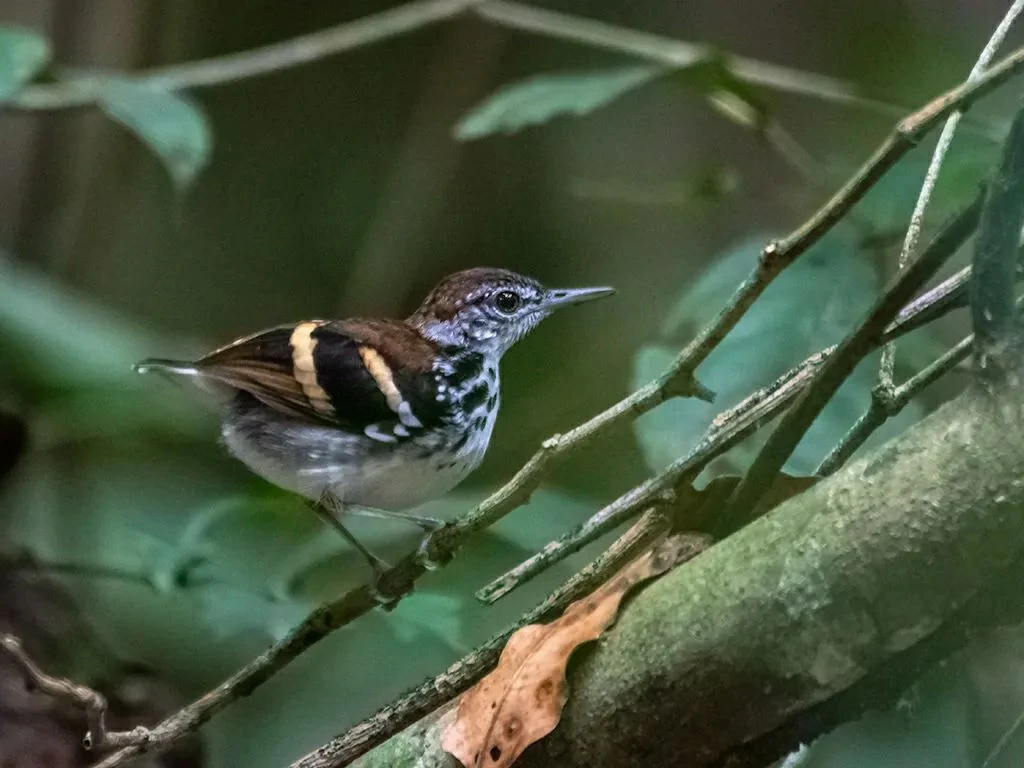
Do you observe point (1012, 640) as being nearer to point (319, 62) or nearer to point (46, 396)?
point (46, 396)

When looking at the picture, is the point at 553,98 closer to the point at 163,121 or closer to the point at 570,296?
the point at 570,296

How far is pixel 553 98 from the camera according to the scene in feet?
3.70

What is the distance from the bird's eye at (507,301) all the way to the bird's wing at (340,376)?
0.09 m

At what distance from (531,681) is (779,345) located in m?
0.45

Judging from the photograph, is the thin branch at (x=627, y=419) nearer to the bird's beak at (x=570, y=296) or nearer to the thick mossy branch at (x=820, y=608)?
the thick mossy branch at (x=820, y=608)

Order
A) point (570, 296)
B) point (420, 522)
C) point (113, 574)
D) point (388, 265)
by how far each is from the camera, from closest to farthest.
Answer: point (420, 522) → point (570, 296) → point (113, 574) → point (388, 265)

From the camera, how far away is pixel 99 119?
199 cm

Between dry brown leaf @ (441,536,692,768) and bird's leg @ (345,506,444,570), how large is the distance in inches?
5.3

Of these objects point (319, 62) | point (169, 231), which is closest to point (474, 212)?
point (319, 62)

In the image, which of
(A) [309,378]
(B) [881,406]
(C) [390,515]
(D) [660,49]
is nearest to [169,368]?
(A) [309,378]

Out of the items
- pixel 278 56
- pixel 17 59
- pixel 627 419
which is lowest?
pixel 627 419

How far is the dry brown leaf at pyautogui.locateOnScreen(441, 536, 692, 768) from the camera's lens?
56cm

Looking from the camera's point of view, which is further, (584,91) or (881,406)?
(584,91)

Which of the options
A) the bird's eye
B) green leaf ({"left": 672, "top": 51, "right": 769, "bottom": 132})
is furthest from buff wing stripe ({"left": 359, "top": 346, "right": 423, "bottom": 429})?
green leaf ({"left": 672, "top": 51, "right": 769, "bottom": 132})
